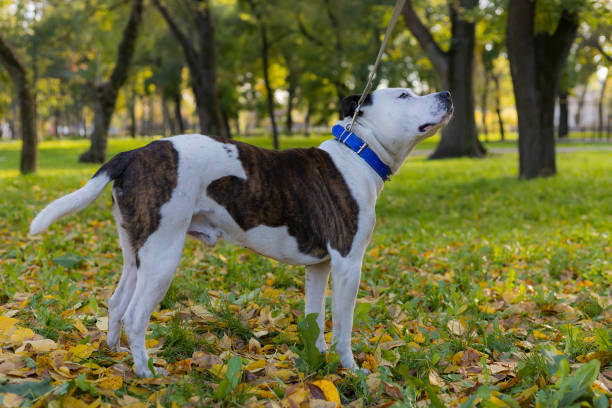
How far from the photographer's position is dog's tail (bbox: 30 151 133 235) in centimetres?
273

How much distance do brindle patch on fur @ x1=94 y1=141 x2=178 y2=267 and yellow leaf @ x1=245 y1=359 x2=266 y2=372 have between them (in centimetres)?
88

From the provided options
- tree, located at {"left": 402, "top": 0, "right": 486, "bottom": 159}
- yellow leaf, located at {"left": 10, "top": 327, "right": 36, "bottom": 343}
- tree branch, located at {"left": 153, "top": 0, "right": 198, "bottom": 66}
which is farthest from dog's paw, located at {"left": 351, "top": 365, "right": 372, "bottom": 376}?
tree branch, located at {"left": 153, "top": 0, "right": 198, "bottom": 66}

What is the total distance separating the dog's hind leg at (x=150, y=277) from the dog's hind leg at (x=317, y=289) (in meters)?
0.96

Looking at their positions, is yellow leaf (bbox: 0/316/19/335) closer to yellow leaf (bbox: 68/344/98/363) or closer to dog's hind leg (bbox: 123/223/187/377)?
yellow leaf (bbox: 68/344/98/363)

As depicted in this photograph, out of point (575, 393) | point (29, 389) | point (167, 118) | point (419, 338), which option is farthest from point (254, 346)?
point (167, 118)

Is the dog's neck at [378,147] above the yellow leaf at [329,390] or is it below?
above

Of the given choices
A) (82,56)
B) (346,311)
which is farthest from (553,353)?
(82,56)

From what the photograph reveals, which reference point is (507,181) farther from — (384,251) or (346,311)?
(346,311)

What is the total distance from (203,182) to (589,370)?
220 centimetres

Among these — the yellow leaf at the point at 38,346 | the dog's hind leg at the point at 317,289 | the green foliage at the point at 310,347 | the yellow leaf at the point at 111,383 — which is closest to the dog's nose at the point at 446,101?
the dog's hind leg at the point at 317,289

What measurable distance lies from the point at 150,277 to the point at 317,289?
3.76ft

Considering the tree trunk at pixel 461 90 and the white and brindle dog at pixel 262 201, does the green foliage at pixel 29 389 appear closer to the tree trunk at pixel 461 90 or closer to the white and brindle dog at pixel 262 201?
the white and brindle dog at pixel 262 201

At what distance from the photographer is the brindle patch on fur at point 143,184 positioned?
2818mm

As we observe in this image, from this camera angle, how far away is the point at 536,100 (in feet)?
41.9
